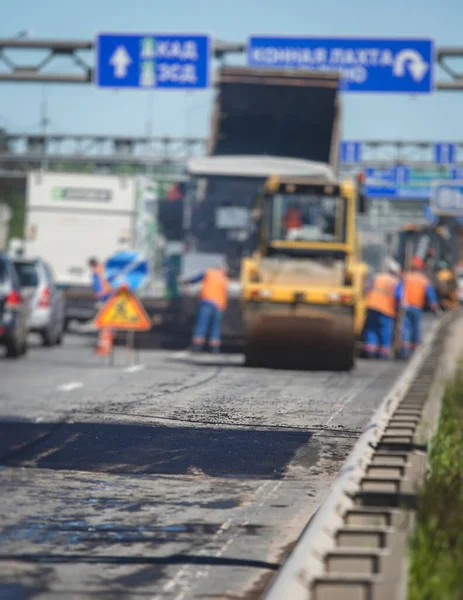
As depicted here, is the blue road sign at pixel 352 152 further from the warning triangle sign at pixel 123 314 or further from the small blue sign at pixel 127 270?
the warning triangle sign at pixel 123 314

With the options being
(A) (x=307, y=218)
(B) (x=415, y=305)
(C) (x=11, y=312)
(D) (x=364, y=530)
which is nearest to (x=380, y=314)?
(B) (x=415, y=305)

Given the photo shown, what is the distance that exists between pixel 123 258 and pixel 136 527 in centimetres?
2287

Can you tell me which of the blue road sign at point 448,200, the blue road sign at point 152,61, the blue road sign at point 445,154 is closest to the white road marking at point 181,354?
the blue road sign at point 152,61

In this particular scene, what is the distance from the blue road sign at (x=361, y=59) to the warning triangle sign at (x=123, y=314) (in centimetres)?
987

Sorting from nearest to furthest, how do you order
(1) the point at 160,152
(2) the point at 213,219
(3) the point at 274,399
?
(3) the point at 274,399, (2) the point at 213,219, (1) the point at 160,152

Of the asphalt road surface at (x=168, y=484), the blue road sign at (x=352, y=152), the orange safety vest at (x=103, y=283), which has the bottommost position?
the orange safety vest at (x=103, y=283)

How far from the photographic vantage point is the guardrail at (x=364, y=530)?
4.55 meters

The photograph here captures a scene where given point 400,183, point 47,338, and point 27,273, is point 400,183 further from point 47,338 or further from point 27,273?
point 47,338

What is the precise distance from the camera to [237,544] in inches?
274

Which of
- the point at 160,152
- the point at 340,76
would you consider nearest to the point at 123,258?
the point at 340,76

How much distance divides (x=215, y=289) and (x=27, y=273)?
3797mm

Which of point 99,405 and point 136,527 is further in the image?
point 99,405

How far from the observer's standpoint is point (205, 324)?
25.9 meters

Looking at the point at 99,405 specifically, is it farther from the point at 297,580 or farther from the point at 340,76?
the point at 340,76
